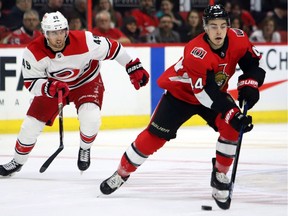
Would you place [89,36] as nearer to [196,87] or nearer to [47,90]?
[47,90]

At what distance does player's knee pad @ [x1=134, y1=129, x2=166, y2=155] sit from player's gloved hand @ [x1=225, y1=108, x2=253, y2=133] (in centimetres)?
53

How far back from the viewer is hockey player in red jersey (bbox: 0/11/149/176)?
21.5 ft

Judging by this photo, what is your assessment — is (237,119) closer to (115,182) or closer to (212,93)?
(212,93)

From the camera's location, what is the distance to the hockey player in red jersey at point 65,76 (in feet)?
21.5

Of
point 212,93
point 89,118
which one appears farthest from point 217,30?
point 89,118

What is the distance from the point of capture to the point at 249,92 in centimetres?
521

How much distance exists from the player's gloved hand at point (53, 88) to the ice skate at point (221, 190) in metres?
1.51

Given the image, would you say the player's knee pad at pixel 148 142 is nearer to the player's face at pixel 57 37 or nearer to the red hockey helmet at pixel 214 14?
the red hockey helmet at pixel 214 14

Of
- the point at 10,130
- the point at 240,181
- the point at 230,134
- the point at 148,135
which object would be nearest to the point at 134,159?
the point at 148,135

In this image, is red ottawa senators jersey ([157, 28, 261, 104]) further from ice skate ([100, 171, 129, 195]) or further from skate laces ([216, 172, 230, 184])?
ice skate ([100, 171, 129, 195])

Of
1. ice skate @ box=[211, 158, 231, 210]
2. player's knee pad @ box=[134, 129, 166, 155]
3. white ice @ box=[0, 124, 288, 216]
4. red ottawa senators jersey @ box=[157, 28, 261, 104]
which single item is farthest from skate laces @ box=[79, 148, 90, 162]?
ice skate @ box=[211, 158, 231, 210]

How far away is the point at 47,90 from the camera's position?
6.50 meters

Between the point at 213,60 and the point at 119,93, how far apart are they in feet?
18.0

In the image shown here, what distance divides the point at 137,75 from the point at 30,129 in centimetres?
84
